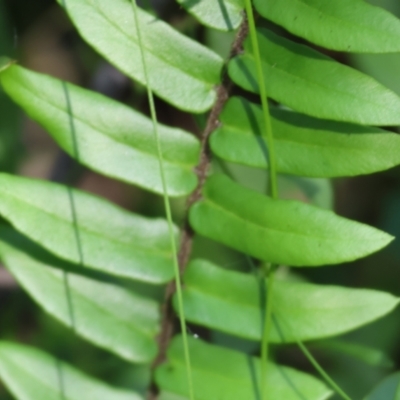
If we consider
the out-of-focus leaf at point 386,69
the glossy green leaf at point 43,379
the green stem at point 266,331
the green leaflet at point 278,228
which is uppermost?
the out-of-focus leaf at point 386,69

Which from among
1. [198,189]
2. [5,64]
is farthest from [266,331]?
[5,64]

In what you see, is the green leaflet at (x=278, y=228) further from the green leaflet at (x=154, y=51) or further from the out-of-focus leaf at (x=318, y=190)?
the out-of-focus leaf at (x=318, y=190)

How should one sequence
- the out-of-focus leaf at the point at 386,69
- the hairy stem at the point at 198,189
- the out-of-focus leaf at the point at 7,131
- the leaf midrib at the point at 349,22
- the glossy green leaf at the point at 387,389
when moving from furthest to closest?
the out-of-focus leaf at the point at 7,131, the out-of-focus leaf at the point at 386,69, the glossy green leaf at the point at 387,389, the hairy stem at the point at 198,189, the leaf midrib at the point at 349,22

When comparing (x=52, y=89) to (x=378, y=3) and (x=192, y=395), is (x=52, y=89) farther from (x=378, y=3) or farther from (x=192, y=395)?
(x=378, y=3)

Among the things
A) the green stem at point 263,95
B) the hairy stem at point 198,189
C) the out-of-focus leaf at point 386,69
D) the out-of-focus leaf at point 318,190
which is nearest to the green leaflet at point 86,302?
the hairy stem at point 198,189

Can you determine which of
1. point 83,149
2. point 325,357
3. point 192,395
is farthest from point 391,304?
point 325,357

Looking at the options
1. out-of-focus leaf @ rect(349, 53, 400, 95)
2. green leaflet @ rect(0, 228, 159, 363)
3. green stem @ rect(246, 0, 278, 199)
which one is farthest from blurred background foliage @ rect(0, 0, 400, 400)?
green leaflet @ rect(0, 228, 159, 363)

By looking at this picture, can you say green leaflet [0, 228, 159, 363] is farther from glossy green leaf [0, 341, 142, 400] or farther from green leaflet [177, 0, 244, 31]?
green leaflet [177, 0, 244, 31]

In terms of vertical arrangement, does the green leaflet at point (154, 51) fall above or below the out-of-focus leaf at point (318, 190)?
above
